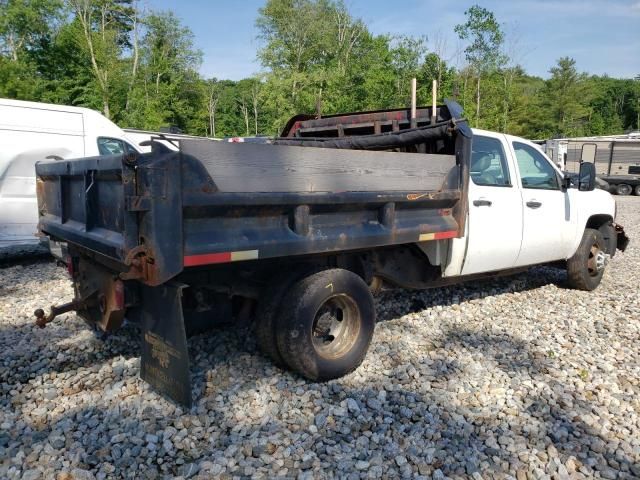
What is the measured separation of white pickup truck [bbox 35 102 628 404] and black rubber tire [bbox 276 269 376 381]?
10mm

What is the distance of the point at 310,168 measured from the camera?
11.0 feet

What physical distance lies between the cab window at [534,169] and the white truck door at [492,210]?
26 cm

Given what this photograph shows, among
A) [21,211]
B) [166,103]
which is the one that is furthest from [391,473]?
[166,103]

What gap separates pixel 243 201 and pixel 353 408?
157cm

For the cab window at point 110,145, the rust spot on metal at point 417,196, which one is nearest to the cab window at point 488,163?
the rust spot on metal at point 417,196

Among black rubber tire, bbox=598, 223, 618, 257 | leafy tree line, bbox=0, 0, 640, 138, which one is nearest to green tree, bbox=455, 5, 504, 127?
leafy tree line, bbox=0, 0, 640, 138

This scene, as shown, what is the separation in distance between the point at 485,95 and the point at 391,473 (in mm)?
26214

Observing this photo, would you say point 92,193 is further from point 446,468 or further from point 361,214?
point 446,468

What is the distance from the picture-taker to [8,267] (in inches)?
299

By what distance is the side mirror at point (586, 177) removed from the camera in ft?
19.1

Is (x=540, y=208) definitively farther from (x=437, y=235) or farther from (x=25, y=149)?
(x=25, y=149)

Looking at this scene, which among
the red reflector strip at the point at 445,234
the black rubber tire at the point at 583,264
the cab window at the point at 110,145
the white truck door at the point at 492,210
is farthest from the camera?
the cab window at the point at 110,145

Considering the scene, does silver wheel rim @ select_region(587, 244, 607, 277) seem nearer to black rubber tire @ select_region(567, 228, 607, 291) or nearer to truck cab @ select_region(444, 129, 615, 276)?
black rubber tire @ select_region(567, 228, 607, 291)

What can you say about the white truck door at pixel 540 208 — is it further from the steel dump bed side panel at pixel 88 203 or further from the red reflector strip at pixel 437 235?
the steel dump bed side panel at pixel 88 203
